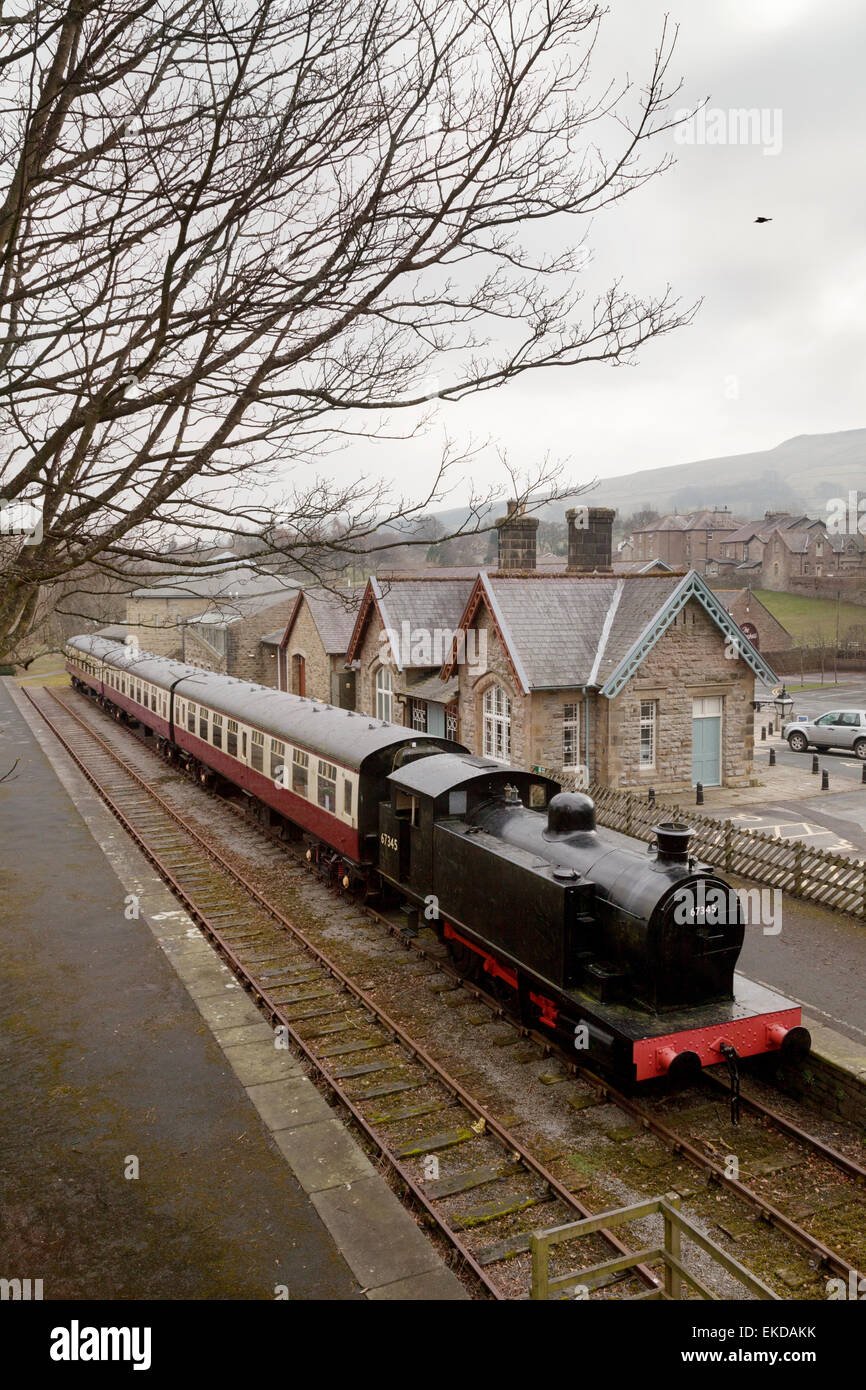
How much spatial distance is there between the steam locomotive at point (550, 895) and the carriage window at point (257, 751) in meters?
3.00

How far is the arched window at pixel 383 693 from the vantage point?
31172 mm

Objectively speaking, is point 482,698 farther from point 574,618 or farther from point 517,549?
point 517,549

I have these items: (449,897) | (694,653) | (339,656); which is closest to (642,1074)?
(449,897)

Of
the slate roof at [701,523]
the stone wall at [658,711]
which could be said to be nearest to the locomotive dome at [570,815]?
the stone wall at [658,711]

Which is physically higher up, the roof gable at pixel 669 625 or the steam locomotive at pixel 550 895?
the roof gable at pixel 669 625

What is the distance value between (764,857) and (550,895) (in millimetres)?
9339

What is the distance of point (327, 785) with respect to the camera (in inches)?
663

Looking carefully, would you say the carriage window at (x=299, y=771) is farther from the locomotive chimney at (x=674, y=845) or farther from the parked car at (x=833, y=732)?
the parked car at (x=833, y=732)

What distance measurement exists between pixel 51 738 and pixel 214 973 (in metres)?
27.3

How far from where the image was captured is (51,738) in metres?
37.5

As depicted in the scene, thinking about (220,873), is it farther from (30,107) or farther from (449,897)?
(30,107)

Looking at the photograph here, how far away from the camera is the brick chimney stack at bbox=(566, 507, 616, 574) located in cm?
3055

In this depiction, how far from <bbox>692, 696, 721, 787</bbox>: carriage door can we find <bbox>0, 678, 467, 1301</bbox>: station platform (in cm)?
1582
